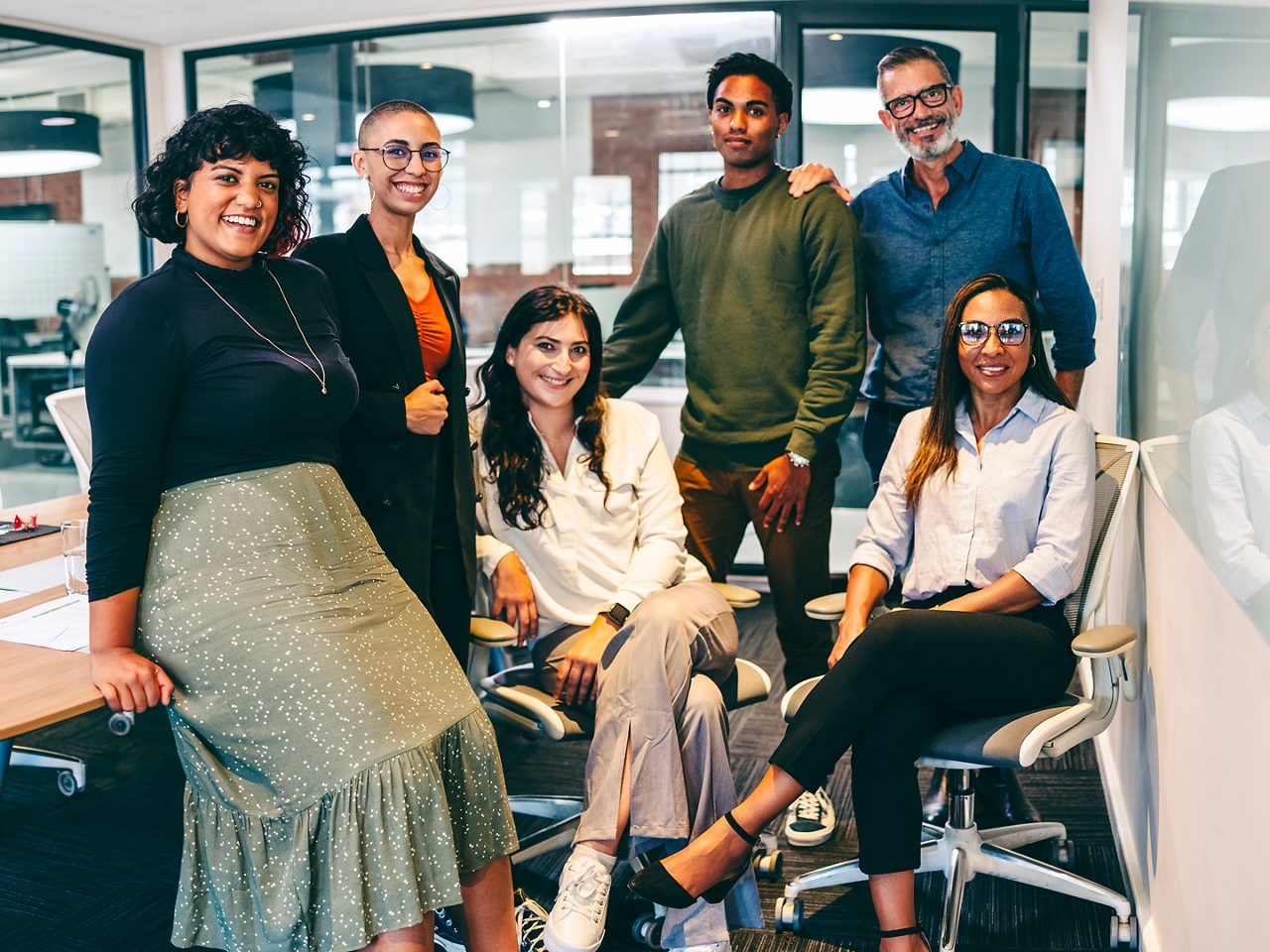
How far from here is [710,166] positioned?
16.6 feet

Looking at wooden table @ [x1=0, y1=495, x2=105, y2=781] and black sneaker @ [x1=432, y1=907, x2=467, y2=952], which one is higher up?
wooden table @ [x1=0, y1=495, x2=105, y2=781]

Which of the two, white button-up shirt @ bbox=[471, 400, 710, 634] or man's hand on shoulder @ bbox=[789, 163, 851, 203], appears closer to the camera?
white button-up shirt @ bbox=[471, 400, 710, 634]

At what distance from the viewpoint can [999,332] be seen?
2.50 meters

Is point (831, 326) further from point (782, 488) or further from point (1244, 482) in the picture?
point (1244, 482)

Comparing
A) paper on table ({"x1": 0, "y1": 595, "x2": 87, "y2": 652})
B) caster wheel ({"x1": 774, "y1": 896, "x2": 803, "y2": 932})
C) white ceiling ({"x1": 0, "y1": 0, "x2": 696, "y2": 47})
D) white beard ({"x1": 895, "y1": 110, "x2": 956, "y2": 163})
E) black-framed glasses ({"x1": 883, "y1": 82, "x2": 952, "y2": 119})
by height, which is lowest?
caster wheel ({"x1": 774, "y1": 896, "x2": 803, "y2": 932})

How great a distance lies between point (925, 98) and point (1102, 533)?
1.08 m

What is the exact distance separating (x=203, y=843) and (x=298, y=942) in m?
0.22

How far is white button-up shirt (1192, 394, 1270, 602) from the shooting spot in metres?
1.30

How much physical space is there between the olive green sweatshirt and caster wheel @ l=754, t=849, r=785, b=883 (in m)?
0.93

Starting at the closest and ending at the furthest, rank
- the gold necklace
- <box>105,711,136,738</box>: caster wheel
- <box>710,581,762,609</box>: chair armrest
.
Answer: the gold necklace → <box>710,581,762,609</box>: chair armrest → <box>105,711,136,738</box>: caster wheel

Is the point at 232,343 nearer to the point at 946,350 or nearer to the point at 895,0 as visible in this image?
the point at 946,350

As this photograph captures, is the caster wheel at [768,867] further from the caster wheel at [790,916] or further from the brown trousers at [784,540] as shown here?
the brown trousers at [784,540]

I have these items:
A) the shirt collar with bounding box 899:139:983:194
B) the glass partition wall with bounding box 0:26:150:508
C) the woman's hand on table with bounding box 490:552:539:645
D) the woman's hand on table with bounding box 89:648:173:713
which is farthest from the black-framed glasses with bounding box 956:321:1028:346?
the glass partition wall with bounding box 0:26:150:508

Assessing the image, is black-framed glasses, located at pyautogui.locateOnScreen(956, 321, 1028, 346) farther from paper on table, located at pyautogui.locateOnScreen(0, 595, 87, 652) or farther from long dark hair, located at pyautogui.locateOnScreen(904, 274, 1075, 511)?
paper on table, located at pyautogui.locateOnScreen(0, 595, 87, 652)
